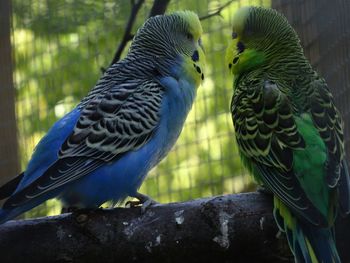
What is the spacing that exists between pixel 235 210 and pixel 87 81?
1.75 metres

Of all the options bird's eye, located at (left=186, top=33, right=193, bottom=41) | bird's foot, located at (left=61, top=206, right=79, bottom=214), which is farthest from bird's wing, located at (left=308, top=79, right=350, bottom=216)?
bird's foot, located at (left=61, top=206, right=79, bottom=214)

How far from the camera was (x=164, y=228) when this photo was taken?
235 cm

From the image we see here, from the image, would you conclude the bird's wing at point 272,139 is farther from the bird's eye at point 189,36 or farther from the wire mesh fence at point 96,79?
the wire mesh fence at point 96,79

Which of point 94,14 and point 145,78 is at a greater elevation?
point 94,14

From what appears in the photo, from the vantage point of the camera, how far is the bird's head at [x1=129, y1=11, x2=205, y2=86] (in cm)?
294

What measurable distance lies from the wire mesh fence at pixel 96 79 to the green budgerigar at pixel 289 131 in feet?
3.32

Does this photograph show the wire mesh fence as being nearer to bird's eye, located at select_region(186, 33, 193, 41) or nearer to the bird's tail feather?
bird's eye, located at select_region(186, 33, 193, 41)

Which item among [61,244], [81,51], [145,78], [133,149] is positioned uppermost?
[81,51]

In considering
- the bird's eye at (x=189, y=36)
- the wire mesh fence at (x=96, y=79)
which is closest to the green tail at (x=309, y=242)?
the bird's eye at (x=189, y=36)

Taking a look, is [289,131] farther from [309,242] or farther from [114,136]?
[114,136]

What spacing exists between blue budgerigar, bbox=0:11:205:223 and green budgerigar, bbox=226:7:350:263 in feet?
0.81

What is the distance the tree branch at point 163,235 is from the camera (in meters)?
2.29

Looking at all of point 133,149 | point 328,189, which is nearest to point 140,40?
point 133,149

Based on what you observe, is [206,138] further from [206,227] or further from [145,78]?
[206,227]
